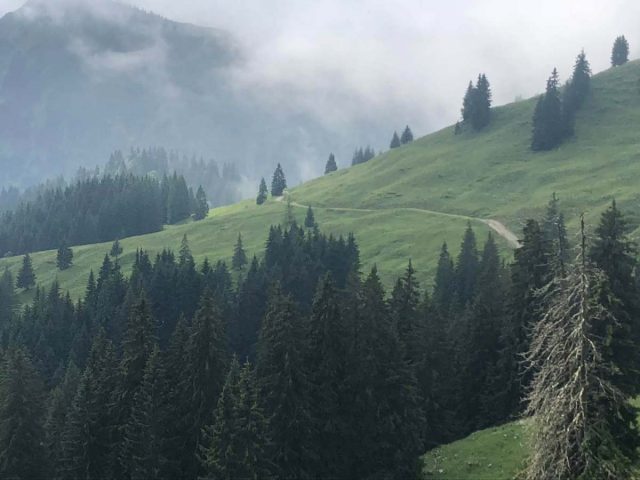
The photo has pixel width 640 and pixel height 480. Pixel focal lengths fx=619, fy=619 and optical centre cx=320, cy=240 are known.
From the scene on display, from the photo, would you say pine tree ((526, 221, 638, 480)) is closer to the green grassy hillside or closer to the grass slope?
the grass slope

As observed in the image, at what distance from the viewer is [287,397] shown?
1734 inches

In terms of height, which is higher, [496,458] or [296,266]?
[296,266]

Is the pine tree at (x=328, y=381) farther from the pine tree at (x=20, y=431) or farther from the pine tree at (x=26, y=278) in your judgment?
the pine tree at (x=26, y=278)

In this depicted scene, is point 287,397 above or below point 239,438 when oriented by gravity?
above

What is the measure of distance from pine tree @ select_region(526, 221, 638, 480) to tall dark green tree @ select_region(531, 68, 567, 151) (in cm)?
16627

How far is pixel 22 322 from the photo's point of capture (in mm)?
109688

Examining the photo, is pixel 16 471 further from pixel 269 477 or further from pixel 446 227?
pixel 446 227

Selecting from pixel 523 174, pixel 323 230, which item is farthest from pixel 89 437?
pixel 523 174

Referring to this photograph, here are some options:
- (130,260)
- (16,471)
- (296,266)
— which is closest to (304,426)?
(16,471)

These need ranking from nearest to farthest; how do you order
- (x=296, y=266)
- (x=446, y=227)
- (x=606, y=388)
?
(x=606, y=388)
(x=296, y=266)
(x=446, y=227)

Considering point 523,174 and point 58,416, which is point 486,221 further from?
point 58,416

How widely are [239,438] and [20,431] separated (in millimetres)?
21999

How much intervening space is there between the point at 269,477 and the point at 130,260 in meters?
132

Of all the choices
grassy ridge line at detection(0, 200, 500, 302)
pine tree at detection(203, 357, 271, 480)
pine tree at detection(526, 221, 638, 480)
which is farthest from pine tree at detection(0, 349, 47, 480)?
grassy ridge line at detection(0, 200, 500, 302)
